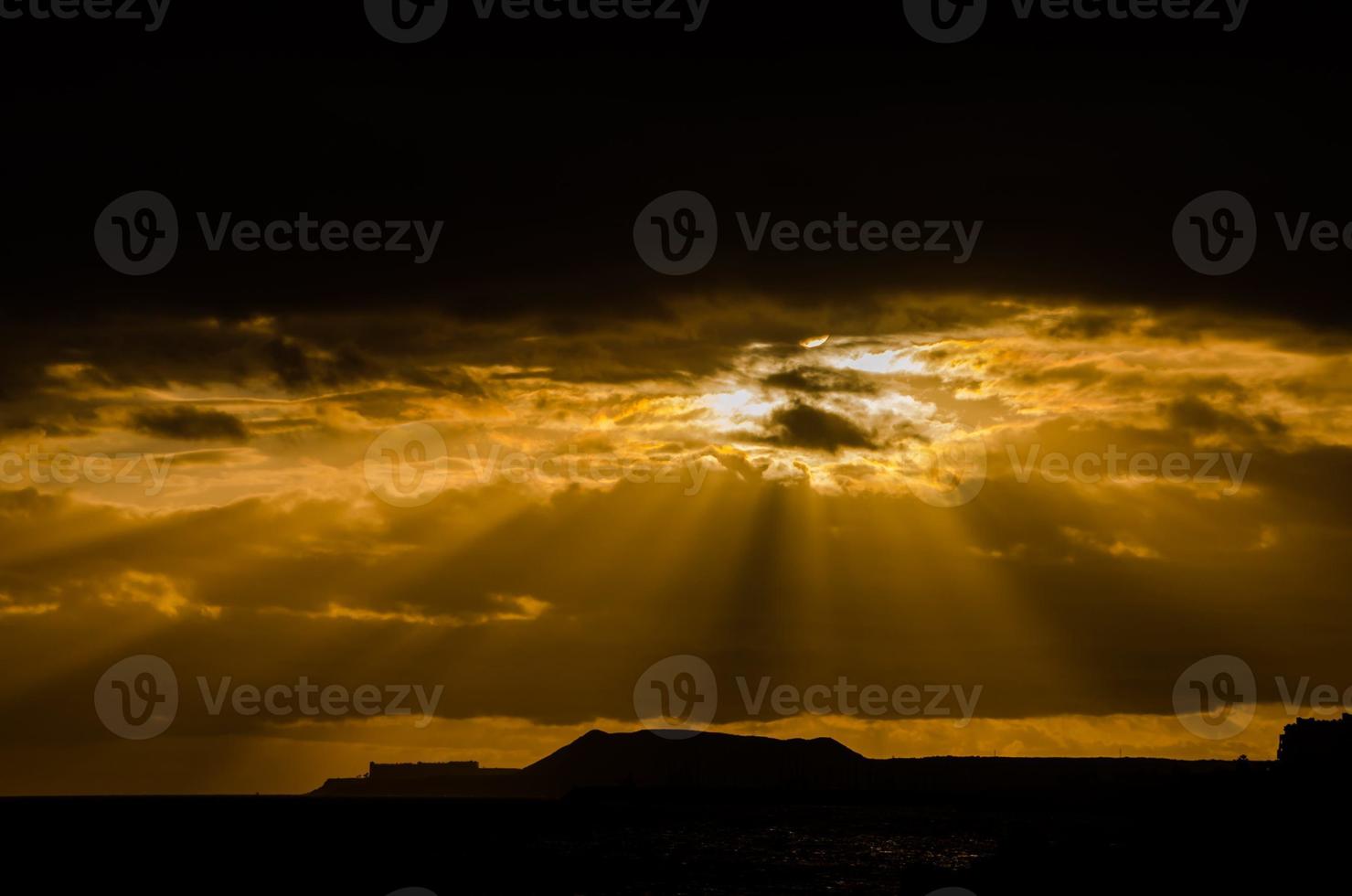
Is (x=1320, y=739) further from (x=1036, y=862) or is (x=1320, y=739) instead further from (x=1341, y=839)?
(x=1036, y=862)

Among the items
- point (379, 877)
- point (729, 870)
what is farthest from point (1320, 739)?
point (379, 877)

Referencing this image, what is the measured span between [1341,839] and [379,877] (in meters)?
86.6

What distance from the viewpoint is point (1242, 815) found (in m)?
114

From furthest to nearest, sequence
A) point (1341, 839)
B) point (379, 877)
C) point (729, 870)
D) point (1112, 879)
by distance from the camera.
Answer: point (729, 870) → point (379, 877) → point (1341, 839) → point (1112, 879)

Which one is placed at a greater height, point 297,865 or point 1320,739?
point 1320,739

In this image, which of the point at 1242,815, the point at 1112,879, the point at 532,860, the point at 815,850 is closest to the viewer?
the point at 1112,879

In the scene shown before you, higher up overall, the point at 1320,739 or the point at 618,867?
the point at 1320,739

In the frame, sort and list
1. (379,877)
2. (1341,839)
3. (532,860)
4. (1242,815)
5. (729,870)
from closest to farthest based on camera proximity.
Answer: (1341,839) → (1242,815) → (379,877) → (729,870) → (532,860)

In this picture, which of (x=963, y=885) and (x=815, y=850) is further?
(x=815, y=850)

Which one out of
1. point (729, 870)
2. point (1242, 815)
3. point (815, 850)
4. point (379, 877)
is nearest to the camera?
point (1242, 815)

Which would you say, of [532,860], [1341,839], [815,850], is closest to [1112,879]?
[1341,839]

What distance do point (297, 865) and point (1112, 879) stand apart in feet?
337

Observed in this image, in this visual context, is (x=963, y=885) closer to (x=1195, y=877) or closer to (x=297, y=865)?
(x=1195, y=877)

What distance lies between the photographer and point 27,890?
11888 cm
